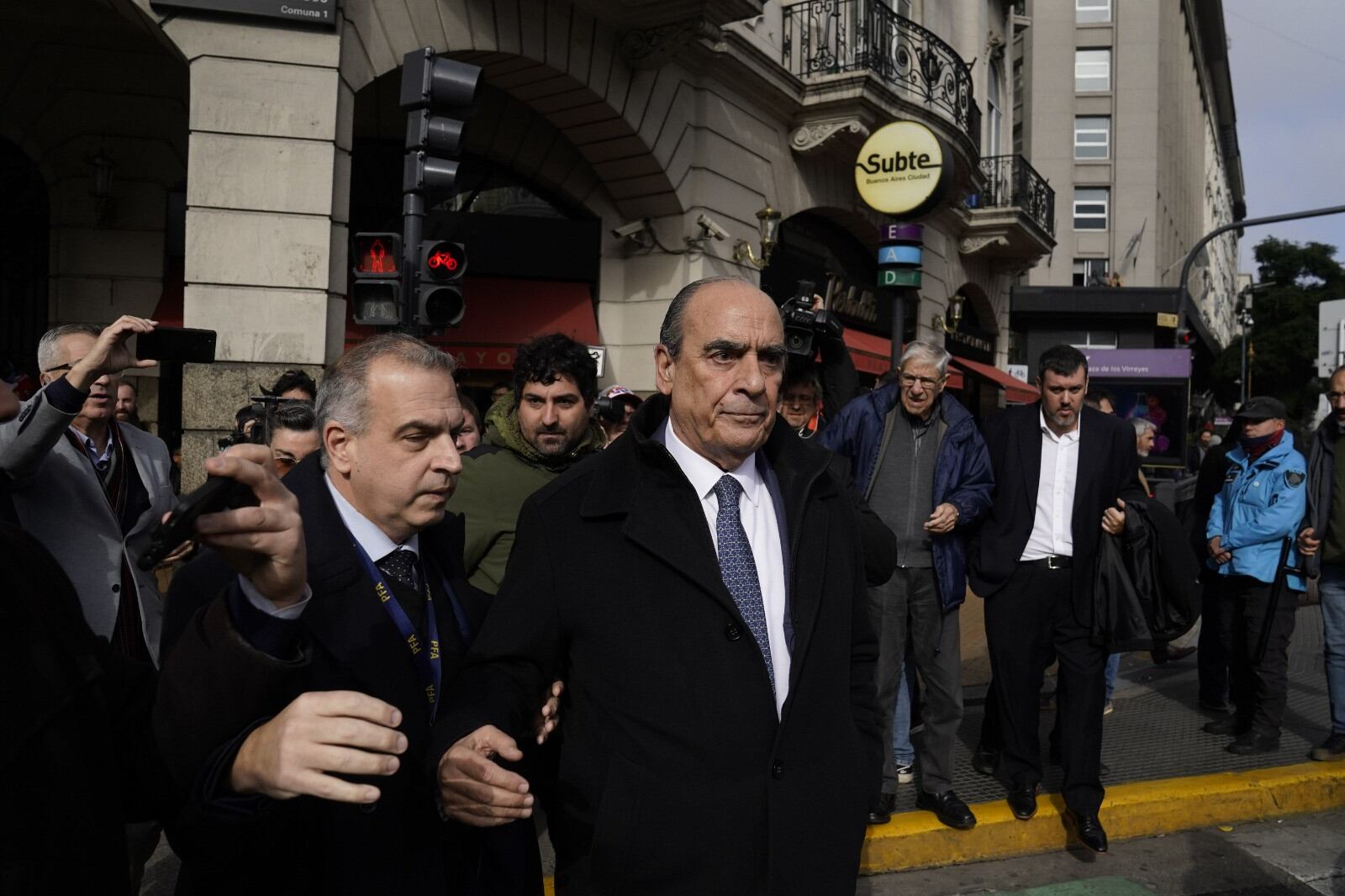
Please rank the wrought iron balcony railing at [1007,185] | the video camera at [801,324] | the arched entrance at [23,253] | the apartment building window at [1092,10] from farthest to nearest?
the apartment building window at [1092,10]
the wrought iron balcony railing at [1007,185]
the arched entrance at [23,253]
the video camera at [801,324]

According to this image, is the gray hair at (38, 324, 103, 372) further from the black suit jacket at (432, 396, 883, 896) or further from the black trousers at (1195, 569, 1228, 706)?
the black trousers at (1195, 569, 1228, 706)

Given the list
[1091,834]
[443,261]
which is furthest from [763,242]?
[1091,834]

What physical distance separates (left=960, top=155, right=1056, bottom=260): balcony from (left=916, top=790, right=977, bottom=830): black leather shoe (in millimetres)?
16285

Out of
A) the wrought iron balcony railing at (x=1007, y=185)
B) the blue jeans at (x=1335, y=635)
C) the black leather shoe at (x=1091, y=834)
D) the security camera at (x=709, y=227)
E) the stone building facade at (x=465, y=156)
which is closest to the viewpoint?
the black leather shoe at (x=1091, y=834)

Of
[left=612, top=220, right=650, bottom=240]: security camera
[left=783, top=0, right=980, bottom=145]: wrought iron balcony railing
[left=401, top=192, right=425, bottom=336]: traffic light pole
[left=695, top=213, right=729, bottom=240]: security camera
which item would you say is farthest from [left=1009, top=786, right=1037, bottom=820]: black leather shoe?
[left=783, top=0, right=980, bottom=145]: wrought iron balcony railing

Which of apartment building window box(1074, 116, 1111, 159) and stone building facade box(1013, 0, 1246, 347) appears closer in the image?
stone building facade box(1013, 0, 1246, 347)

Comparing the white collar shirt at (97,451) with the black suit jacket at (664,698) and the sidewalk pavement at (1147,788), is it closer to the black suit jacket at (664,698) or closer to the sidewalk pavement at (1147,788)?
the black suit jacket at (664,698)

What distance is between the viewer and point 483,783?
188 cm

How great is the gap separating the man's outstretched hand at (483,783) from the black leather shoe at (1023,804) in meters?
3.67

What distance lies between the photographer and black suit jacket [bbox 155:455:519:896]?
1434 millimetres

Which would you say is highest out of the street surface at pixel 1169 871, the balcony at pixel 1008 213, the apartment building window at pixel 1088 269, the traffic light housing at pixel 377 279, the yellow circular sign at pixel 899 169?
the apartment building window at pixel 1088 269

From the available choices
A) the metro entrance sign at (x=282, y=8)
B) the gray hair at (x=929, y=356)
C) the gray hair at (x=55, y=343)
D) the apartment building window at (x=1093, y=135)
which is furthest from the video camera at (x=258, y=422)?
the apartment building window at (x=1093, y=135)

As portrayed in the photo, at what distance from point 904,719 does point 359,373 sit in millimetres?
3874

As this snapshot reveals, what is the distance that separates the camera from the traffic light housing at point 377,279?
6.95 meters
